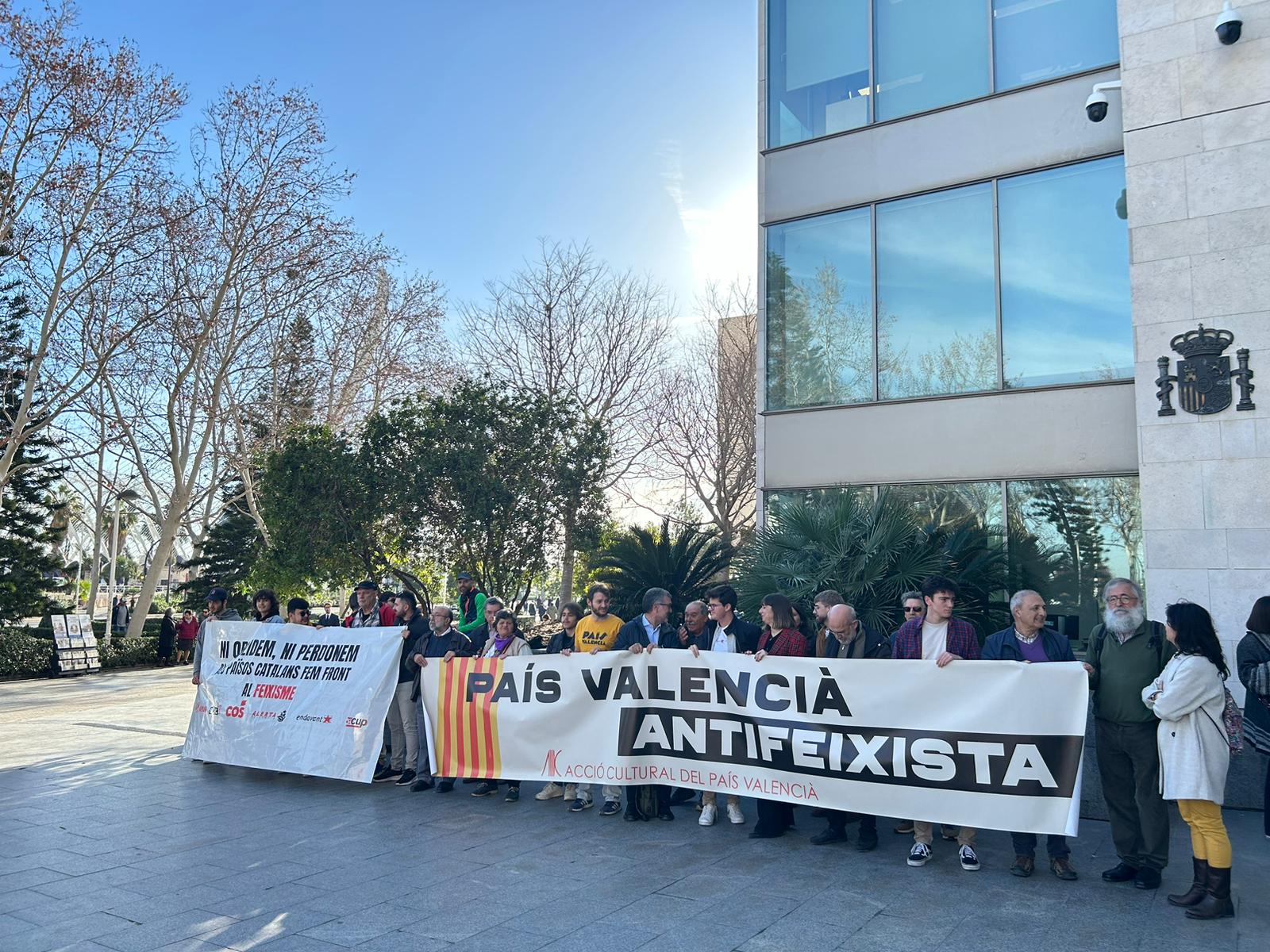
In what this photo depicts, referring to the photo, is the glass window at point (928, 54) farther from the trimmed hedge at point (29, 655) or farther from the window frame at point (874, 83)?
the trimmed hedge at point (29, 655)

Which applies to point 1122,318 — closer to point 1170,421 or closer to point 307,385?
point 1170,421

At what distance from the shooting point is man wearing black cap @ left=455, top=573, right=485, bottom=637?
1116 centimetres

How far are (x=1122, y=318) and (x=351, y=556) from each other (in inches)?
496

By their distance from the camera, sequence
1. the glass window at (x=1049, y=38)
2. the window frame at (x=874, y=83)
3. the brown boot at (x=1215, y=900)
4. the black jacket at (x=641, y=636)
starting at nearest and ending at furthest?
1. the brown boot at (x=1215, y=900)
2. the black jacket at (x=641, y=636)
3. the glass window at (x=1049, y=38)
4. the window frame at (x=874, y=83)

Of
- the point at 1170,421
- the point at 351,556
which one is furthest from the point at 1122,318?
the point at 351,556

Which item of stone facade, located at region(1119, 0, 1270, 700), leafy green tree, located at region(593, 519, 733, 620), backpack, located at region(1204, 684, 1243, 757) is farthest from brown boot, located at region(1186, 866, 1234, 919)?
leafy green tree, located at region(593, 519, 733, 620)

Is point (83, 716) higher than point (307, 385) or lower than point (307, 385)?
lower

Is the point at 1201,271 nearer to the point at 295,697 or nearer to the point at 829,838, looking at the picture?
the point at 829,838

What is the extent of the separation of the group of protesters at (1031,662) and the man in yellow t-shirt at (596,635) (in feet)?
0.05

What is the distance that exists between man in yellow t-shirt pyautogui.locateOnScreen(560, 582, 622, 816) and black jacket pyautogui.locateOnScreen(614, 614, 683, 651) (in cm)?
19

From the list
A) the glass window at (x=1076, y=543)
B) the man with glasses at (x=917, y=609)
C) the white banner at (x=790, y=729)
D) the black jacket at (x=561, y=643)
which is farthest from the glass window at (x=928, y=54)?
the white banner at (x=790, y=729)

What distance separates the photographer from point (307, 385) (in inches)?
1129

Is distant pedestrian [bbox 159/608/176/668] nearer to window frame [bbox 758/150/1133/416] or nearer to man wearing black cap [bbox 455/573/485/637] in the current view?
man wearing black cap [bbox 455/573/485/637]

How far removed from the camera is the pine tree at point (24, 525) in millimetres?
34500
